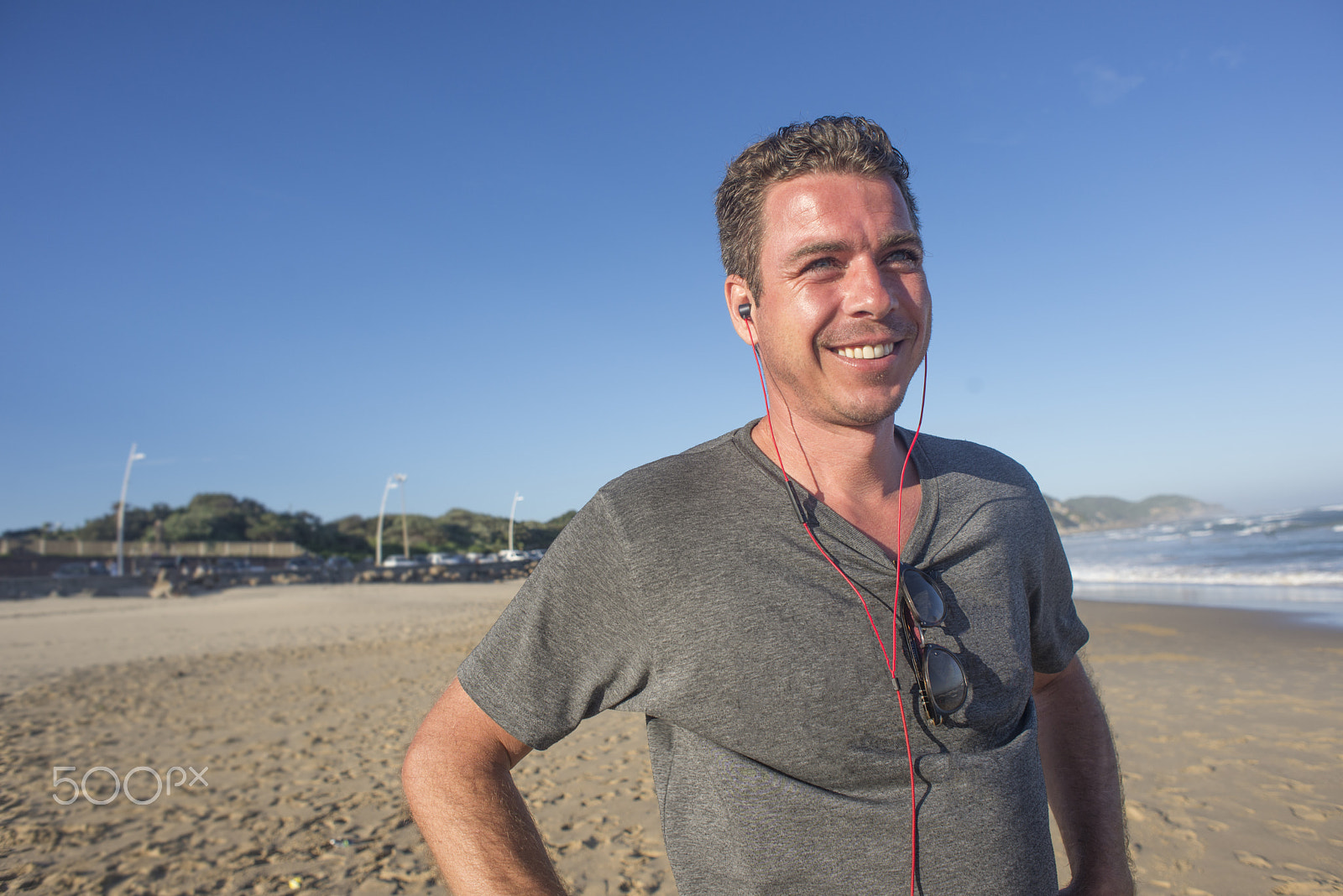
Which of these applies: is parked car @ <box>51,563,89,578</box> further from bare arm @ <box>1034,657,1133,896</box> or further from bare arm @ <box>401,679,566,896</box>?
bare arm @ <box>1034,657,1133,896</box>

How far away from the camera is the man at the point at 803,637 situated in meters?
1.02

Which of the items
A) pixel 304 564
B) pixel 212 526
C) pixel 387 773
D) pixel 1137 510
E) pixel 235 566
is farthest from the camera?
pixel 1137 510

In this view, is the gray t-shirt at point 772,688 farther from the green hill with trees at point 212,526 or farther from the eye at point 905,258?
the green hill with trees at point 212,526

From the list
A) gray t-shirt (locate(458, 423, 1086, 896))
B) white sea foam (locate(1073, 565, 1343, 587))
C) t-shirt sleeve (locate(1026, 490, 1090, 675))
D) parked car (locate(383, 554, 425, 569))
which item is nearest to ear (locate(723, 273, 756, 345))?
gray t-shirt (locate(458, 423, 1086, 896))

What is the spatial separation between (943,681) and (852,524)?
0.29 metres

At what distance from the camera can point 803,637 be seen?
1.06 m

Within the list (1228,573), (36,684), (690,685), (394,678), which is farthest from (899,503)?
(1228,573)

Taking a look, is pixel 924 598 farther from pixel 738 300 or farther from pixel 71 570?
pixel 71 570

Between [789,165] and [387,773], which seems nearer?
[789,165]

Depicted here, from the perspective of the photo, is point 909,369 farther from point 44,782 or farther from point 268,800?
point 44,782

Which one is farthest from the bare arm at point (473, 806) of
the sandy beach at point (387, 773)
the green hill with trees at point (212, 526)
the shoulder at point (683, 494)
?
the green hill with trees at point (212, 526)

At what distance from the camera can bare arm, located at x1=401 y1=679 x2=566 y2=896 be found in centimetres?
98

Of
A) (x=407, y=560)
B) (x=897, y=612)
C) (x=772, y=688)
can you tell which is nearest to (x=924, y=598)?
(x=897, y=612)

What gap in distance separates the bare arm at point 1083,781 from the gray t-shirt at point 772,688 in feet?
0.81
